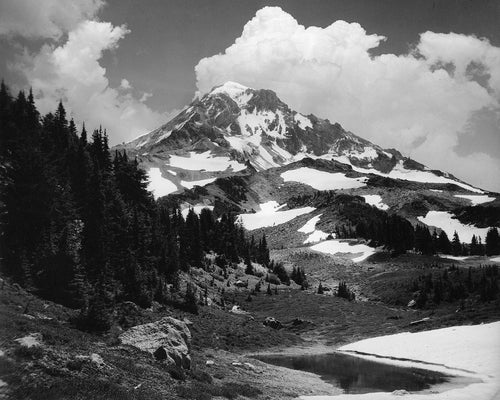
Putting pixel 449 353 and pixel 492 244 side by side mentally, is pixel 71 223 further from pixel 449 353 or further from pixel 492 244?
pixel 492 244

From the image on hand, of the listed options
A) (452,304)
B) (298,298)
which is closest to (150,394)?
(452,304)

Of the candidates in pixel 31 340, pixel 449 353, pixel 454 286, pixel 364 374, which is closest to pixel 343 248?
pixel 454 286

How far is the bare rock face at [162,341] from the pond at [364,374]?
1158cm

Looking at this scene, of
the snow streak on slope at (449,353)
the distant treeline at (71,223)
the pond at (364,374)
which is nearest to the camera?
the snow streak on slope at (449,353)

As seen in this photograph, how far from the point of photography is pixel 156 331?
26.2 meters

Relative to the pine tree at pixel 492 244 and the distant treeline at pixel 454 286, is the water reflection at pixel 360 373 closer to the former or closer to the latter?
the distant treeline at pixel 454 286

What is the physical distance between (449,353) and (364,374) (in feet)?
29.2

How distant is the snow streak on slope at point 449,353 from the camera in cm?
2525

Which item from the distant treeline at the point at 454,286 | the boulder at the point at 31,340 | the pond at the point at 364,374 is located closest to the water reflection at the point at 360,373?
the pond at the point at 364,374

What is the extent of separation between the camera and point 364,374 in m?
35.3

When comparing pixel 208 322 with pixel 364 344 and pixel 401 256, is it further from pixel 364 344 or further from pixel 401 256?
pixel 401 256

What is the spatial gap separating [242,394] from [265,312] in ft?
177

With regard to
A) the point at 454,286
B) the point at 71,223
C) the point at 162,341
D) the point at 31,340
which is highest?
the point at 71,223

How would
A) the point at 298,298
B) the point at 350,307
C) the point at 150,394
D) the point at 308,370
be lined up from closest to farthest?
1. the point at 150,394
2. the point at 308,370
3. the point at 350,307
4. the point at 298,298
